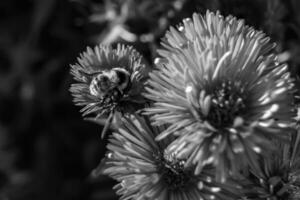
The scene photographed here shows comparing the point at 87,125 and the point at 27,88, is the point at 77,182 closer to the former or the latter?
the point at 87,125

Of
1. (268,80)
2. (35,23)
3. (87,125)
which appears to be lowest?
(268,80)

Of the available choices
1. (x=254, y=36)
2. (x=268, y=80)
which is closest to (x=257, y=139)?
(x=268, y=80)

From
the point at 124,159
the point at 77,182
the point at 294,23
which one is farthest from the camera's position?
the point at 77,182

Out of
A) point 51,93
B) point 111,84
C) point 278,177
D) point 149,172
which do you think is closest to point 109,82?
point 111,84

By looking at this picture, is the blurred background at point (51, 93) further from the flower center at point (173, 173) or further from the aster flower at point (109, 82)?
the flower center at point (173, 173)

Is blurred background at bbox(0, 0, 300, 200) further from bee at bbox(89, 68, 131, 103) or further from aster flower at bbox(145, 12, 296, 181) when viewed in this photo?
aster flower at bbox(145, 12, 296, 181)

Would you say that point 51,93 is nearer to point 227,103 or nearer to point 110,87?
point 110,87

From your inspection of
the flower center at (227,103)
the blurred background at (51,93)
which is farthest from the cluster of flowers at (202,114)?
the blurred background at (51,93)

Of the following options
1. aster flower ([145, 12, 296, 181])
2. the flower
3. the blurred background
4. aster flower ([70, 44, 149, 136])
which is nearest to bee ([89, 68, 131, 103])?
aster flower ([70, 44, 149, 136])
